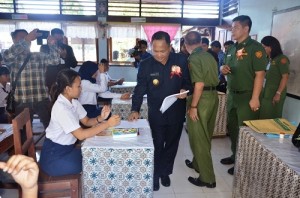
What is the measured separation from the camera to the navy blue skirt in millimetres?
1570

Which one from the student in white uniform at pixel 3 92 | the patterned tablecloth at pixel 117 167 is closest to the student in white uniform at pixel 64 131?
the patterned tablecloth at pixel 117 167

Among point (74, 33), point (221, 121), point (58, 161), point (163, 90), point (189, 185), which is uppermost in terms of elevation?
point (74, 33)

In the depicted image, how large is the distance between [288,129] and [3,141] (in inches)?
73.5

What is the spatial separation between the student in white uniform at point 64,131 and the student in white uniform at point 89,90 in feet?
3.50

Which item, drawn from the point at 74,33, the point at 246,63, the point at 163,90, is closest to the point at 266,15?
the point at 246,63

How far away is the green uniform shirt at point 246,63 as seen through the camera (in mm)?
2105

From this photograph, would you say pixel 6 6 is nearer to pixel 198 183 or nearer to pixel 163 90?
pixel 163 90

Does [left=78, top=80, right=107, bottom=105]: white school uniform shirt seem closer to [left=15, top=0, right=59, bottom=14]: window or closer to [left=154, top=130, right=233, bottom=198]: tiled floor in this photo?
[left=154, top=130, right=233, bottom=198]: tiled floor

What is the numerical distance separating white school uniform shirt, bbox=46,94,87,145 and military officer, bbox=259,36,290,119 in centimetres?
227

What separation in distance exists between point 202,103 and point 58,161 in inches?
46.6

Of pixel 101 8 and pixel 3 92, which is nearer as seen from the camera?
pixel 3 92

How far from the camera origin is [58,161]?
1570 millimetres

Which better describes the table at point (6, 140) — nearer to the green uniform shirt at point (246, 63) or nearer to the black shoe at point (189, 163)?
the black shoe at point (189, 163)

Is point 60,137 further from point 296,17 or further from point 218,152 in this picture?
point 296,17
